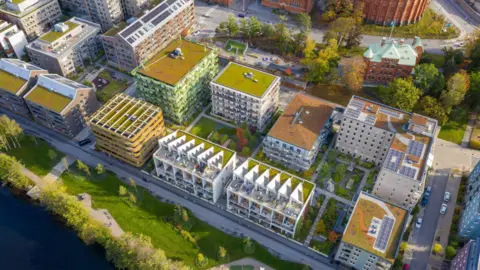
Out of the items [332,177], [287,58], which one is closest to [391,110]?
[332,177]

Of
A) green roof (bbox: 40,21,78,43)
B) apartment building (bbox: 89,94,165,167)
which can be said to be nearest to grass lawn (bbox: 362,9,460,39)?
apartment building (bbox: 89,94,165,167)

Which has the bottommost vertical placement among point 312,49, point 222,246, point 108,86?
point 222,246

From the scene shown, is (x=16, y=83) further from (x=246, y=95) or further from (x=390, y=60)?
(x=390, y=60)

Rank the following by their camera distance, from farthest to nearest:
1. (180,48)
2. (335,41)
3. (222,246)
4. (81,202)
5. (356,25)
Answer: (356,25) → (335,41) → (180,48) → (81,202) → (222,246)

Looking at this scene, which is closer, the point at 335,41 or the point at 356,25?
the point at 335,41

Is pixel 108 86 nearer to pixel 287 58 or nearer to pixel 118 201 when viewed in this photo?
pixel 118 201

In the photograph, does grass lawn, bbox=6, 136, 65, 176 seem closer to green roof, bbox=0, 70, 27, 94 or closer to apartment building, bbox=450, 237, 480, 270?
green roof, bbox=0, 70, 27, 94

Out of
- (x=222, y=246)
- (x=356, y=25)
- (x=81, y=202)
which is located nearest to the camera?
(x=222, y=246)
